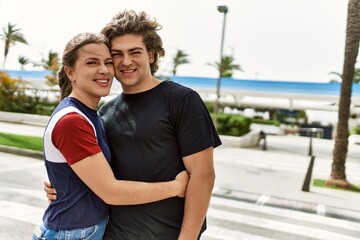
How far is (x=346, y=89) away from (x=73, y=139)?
959 cm

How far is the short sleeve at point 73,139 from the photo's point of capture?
163 centimetres

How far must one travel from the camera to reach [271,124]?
3600 centimetres

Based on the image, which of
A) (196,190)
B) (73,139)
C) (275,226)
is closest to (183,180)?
(196,190)

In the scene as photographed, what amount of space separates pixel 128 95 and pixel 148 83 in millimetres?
136

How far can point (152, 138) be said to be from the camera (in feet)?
6.00

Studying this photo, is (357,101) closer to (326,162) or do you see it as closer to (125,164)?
(326,162)

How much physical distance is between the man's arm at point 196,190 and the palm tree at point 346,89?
895 centimetres

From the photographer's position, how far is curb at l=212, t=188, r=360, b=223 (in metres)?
6.82

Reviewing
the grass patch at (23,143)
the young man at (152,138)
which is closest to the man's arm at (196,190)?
the young man at (152,138)

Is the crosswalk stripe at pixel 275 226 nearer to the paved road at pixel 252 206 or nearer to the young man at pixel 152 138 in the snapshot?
the paved road at pixel 252 206

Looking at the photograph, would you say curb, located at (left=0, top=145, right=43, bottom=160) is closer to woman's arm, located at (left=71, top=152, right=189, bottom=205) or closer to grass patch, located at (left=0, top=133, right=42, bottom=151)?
grass patch, located at (left=0, top=133, right=42, bottom=151)

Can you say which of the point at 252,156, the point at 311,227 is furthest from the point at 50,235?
the point at 252,156

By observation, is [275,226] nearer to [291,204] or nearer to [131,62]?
[291,204]

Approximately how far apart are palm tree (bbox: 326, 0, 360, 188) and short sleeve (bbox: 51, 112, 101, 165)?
30.9ft
